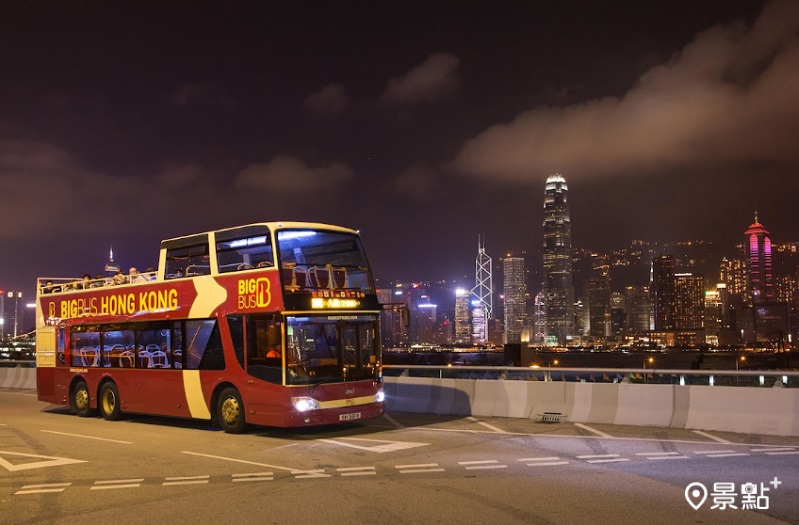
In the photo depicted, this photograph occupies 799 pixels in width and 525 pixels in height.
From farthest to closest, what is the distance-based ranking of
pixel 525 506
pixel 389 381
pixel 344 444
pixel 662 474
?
pixel 389 381 < pixel 344 444 < pixel 662 474 < pixel 525 506

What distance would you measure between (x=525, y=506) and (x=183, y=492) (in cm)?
414

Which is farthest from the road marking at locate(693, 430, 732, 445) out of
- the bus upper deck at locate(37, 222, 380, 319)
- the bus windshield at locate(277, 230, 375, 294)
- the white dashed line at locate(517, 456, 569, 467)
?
the bus windshield at locate(277, 230, 375, 294)

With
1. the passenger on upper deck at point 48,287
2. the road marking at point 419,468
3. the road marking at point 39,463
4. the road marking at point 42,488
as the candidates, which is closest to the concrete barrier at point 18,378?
the passenger on upper deck at point 48,287

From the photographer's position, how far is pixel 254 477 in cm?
1010

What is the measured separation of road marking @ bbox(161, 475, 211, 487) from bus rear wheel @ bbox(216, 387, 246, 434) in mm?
4453

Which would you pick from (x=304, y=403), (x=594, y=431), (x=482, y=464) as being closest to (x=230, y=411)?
(x=304, y=403)

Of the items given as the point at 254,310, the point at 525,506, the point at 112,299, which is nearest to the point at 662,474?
the point at 525,506

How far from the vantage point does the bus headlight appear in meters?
13.6

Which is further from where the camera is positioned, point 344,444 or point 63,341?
point 63,341

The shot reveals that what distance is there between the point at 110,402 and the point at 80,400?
164 cm

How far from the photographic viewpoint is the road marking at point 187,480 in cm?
980

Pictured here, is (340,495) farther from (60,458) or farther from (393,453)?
(60,458)

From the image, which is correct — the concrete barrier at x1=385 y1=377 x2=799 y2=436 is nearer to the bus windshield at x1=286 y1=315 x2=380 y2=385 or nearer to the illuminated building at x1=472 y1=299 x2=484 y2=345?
the bus windshield at x1=286 y1=315 x2=380 y2=385

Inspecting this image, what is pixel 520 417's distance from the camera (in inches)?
670
